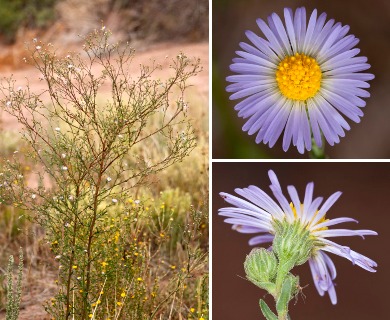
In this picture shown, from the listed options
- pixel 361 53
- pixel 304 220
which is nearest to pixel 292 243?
pixel 304 220

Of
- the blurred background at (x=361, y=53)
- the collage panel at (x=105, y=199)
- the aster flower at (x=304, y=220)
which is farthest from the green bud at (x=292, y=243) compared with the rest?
the collage panel at (x=105, y=199)

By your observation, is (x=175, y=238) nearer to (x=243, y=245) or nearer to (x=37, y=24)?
(x=243, y=245)

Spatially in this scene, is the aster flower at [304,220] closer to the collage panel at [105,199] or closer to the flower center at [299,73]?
the flower center at [299,73]

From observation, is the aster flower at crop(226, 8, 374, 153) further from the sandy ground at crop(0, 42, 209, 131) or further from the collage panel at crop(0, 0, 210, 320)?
the sandy ground at crop(0, 42, 209, 131)

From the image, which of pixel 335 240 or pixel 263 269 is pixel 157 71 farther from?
pixel 263 269

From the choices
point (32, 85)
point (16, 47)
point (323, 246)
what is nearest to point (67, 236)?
point (323, 246)

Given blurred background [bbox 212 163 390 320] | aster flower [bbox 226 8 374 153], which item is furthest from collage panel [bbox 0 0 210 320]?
aster flower [bbox 226 8 374 153]
